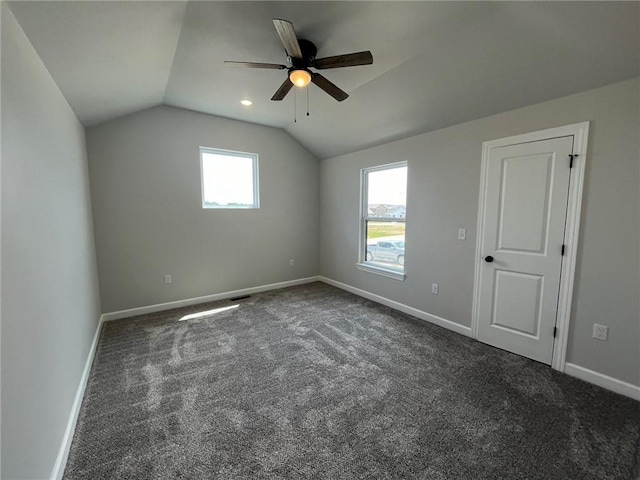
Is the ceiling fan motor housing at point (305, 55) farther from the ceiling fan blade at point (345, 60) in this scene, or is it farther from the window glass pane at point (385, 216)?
the window glass pane at point (385, 216)

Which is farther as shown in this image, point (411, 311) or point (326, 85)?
point (411, 311)

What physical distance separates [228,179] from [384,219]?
2489mm

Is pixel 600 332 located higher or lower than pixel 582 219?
lower

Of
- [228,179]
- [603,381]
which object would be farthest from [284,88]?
[603,381]

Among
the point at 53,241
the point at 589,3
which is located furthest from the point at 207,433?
the point at 589,3

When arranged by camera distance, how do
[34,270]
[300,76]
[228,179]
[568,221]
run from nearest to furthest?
[34,270] < [300,76] < [568,221] < [228,179]

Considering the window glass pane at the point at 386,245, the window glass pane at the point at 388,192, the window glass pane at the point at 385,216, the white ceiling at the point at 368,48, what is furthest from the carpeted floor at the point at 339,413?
the white ceiling at the point at 368,48

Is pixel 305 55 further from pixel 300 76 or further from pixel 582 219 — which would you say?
pixel 582 219

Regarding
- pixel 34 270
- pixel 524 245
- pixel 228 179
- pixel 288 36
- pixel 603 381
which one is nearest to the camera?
pixel 34 270

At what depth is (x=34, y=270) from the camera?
1.36 m

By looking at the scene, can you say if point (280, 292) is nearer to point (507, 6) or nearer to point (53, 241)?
point (53, 241)

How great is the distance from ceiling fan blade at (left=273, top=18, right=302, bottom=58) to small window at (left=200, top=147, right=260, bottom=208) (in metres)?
2.58

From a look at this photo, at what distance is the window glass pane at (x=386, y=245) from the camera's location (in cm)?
384

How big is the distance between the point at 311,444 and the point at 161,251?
316cm
